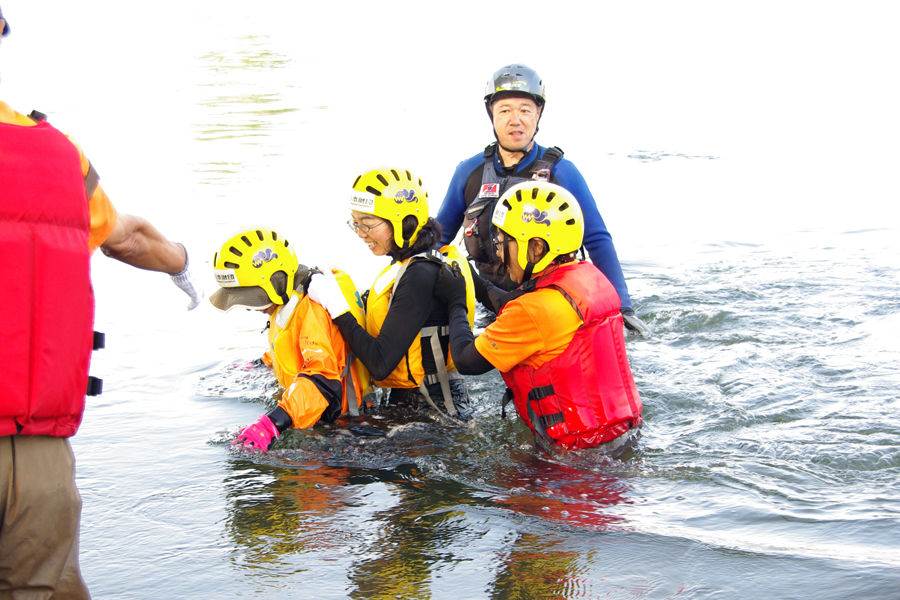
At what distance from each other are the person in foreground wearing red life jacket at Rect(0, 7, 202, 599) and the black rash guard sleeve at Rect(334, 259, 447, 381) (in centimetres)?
244

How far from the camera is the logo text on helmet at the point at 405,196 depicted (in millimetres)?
4965

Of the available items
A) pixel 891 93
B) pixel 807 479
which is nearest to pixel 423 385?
pixel 807 479

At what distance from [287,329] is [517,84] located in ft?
8.84

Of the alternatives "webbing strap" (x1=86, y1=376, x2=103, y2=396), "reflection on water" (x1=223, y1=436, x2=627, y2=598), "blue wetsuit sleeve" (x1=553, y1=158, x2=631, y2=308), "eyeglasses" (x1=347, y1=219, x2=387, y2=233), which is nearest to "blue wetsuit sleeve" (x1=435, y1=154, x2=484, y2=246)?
"blue wetsuit sleeve" (x1=553, y1=158, x2=631, y2=308)

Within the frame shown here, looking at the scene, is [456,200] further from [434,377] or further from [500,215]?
[500,215]

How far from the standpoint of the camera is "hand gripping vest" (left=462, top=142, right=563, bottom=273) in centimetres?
646

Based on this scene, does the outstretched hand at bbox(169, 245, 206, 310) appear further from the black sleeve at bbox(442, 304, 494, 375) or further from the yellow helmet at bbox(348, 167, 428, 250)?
the black sleeve at bbox(442, 304, 494, 375)

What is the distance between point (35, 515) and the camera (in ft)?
7.91

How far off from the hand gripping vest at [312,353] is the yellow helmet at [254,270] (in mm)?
132

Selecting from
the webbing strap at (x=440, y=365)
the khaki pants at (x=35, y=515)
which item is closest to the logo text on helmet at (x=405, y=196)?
the webbing strap at (x=440, y=365)

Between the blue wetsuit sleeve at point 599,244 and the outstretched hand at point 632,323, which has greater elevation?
the blue wetsuit sleeve at point 599,244

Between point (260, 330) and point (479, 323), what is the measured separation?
2.15 meters

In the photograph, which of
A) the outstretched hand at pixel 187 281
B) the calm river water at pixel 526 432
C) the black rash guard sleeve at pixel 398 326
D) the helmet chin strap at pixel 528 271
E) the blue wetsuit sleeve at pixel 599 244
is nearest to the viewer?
the outstretched hand at pixel 187 281

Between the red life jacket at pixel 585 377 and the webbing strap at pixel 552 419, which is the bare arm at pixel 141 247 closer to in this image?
the red life jacket at pixel 585 377
